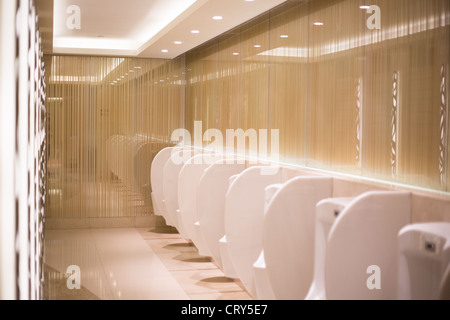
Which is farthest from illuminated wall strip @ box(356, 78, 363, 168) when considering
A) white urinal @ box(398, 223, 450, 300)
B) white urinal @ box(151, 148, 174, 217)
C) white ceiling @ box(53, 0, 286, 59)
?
white urinal @ box(151, 148, 174, 217)

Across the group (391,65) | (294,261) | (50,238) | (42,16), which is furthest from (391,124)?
(50,238)

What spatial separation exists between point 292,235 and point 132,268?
2051 millimetres

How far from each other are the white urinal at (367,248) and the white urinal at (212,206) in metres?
1.90

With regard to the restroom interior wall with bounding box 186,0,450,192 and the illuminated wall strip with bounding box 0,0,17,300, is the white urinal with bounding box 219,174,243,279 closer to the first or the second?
the restroom interior wall with bounding box 186,0,450,192

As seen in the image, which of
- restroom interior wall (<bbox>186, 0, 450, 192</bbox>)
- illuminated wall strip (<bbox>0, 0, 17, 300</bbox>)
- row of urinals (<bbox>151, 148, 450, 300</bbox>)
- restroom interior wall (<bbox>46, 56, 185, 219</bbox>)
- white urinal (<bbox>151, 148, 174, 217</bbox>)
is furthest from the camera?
restroom interior wall (<bbox>46, 56, 185, 219</bbox>)

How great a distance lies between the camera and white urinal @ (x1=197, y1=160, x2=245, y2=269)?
415 centimetres

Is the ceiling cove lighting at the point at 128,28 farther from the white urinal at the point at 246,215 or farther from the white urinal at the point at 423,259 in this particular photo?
the white urinal at the point at 423,259

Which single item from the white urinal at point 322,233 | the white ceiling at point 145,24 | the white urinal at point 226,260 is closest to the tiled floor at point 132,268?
the white urinal at point 226,260

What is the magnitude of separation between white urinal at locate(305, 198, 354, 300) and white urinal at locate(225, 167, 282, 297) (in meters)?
0.98

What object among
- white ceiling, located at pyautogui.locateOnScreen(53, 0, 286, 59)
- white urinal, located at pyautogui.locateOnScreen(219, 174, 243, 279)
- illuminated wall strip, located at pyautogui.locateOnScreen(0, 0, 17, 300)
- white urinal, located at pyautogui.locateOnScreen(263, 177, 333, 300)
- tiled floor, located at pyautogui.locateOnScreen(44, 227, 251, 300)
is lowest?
tiled floor, located at pyautogui.locateOnScreen(44, 227, 251, 300)

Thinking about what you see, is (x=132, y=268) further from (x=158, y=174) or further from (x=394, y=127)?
(x=394, y=127)

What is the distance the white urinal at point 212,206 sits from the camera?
4148 mm

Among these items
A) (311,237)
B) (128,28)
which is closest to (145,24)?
(128,28)
